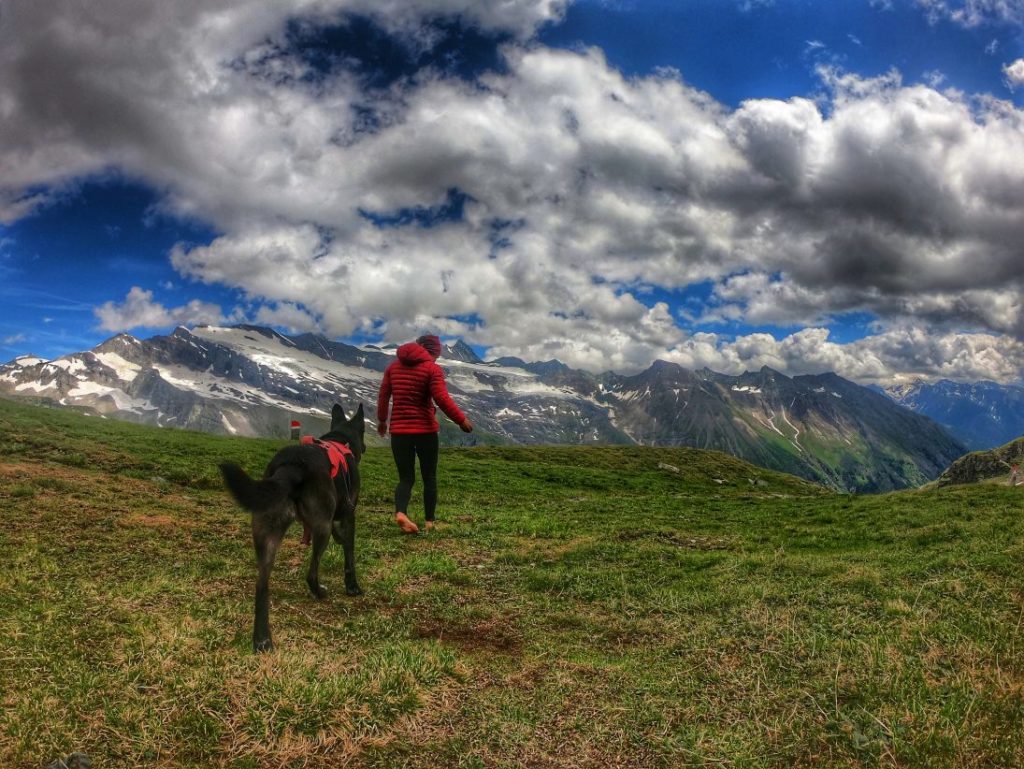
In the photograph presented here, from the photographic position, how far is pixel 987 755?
13.6 feet

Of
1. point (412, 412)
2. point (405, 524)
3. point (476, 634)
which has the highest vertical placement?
point (412, 412)

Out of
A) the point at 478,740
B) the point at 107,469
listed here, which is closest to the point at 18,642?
the point at 478,740

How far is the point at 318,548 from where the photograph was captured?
8.15m

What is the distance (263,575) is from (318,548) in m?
1.67

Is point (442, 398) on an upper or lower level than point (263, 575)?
upper

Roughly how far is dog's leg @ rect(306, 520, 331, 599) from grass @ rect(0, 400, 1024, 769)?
290 millimetres

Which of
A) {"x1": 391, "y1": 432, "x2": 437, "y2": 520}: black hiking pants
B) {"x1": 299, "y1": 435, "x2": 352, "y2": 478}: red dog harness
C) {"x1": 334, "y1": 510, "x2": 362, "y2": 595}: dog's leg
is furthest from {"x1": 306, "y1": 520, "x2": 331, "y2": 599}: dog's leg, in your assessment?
{"x1": 391, "y1": 432, "x2": 437, "y2": 520}: black hiking pants

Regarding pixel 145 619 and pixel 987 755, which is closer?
pixel 987 755

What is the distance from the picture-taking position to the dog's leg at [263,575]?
20.8ft

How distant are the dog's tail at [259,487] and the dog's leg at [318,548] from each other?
37.3 inches

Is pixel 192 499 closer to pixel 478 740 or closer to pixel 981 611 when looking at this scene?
pixel 478 740

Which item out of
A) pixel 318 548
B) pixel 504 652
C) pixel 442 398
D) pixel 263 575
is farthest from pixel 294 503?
pixel 442 398

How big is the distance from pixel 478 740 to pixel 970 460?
81528mm

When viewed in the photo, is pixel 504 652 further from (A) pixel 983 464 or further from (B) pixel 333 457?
(A) pixel 983 464
